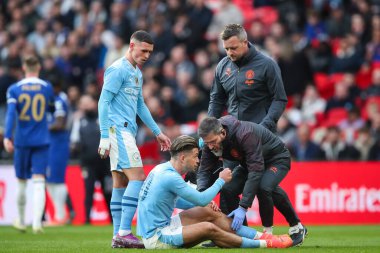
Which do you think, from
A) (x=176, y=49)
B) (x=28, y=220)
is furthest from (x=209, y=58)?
(x=28, y=220)

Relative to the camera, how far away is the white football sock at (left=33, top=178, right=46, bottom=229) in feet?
48.9

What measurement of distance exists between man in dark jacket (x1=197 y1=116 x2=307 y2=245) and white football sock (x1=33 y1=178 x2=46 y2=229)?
4.43 m

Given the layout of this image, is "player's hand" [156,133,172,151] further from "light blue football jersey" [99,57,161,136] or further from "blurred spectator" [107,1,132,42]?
"blurred spectator" [107,1,132,42]

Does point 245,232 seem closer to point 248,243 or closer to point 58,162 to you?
point 248,243

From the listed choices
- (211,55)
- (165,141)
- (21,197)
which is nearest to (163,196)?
(165,141)

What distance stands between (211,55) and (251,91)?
1104cm

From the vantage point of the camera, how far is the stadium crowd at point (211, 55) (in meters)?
20.2

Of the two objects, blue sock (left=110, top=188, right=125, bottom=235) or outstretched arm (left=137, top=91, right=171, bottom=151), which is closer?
blue sock (left=110, top=188, right=125, bottom=235)

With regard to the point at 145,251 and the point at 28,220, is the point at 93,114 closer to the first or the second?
the point at 28,220

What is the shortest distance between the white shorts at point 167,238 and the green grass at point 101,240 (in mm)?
157

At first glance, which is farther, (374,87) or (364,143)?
(374,87)

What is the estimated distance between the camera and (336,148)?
19.5 m

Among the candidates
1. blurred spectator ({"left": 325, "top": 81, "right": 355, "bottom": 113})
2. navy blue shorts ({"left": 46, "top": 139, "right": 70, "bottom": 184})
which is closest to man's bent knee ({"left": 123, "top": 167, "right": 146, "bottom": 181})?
navy blue shorts ({"left": 46, "top": 139, "right": 70, "bottom": 184})

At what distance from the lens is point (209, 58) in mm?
22656
